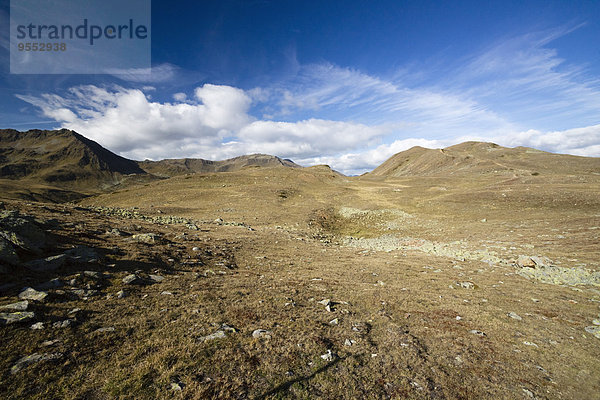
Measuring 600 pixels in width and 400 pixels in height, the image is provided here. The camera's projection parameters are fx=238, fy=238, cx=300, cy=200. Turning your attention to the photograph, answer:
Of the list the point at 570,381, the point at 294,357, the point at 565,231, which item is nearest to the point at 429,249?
the point at 565,231

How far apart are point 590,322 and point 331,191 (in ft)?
192

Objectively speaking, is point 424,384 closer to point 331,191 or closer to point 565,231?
point 565,231

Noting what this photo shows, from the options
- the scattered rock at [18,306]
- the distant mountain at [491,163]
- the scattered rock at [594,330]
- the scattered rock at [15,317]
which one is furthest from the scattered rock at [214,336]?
the distant mountain at [491,163]

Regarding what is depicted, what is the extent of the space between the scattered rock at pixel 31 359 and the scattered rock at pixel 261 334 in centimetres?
506

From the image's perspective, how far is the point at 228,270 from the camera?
14750 millimetres

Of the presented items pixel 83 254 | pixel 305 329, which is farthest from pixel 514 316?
pixel 83 254

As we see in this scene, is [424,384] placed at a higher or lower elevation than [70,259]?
lower

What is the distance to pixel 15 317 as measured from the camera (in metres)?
6.85

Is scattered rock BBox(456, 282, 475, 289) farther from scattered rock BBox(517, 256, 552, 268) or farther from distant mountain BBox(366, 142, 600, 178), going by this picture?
distant mountain BBox(366, 142, 600, 178)

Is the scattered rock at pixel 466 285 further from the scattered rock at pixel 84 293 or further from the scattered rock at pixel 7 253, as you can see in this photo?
the scattered rock at pixel 7 253

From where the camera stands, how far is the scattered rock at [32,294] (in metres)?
7.91

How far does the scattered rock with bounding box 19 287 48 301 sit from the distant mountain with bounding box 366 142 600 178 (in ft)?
363

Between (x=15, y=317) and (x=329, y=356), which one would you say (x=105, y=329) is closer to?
(x=15, y=317)

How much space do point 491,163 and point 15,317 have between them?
143 metres
